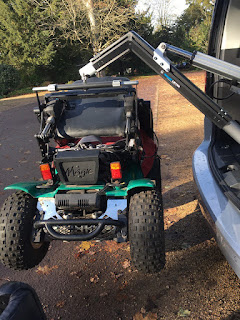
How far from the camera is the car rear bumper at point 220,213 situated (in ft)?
6.31

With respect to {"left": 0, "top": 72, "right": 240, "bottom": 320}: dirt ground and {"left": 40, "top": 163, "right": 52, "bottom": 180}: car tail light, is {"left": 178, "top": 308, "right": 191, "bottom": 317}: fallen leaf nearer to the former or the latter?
{"left": 0, "top": 72, "right": 240, "bottom": 320}: dirt ground

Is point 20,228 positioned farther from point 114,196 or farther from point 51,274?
point 114,196

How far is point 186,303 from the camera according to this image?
2.53m

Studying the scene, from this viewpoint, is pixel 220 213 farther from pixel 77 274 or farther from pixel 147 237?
pixel 77 274

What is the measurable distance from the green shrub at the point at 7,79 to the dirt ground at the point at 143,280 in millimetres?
17986

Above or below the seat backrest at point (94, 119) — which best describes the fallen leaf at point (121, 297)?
below

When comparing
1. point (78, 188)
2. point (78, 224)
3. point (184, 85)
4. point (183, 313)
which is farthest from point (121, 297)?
point (184, 85)

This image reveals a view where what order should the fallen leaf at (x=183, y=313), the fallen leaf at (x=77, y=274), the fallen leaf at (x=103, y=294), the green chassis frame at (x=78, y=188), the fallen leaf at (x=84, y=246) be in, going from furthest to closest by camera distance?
the fallen leaf at (x=84, y=246) < the fallen leaf at (x=77, y=274) < the green chassis frame at (x=78, y=188) < the fallen leaf at (x=103, y=294) < the fallen leaf at (x=183, y=313)

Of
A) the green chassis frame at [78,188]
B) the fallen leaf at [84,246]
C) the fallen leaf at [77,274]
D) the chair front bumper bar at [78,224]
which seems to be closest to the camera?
the chair front bumper bar at [78,224]

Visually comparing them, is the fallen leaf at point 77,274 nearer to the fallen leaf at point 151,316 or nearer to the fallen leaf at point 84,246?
the fallen leaf at point 84,246

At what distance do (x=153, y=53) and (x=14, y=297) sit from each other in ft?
5.83

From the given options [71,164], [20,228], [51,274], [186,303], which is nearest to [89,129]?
[71,164]

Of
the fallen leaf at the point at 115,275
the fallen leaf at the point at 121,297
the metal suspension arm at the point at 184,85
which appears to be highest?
the metal suspension arm at the point at 184,85

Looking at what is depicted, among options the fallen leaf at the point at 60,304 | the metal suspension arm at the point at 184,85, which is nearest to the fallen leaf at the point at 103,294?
the fallen leaf at the point at 60,304
